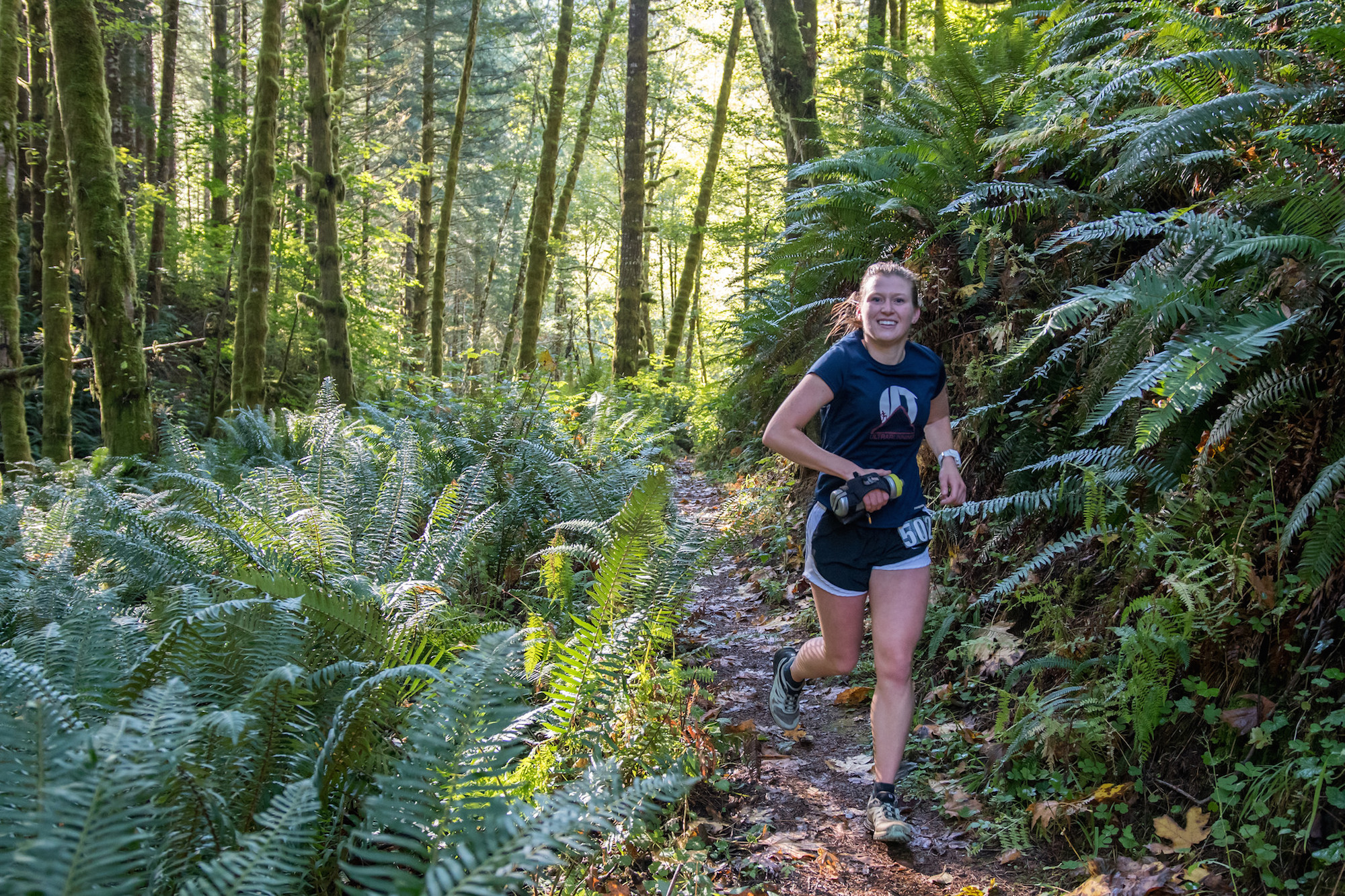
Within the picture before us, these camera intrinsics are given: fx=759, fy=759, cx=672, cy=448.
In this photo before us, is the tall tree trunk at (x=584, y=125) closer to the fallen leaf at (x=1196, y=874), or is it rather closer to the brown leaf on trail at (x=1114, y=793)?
the brown leaf on trail at (x=1114, y=793)

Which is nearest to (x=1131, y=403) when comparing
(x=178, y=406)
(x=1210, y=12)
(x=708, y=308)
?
(x=1210, y=12)

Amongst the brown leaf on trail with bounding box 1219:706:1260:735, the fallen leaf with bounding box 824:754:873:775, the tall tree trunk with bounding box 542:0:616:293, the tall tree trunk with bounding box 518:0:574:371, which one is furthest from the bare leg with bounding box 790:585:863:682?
the tall tree trunk with bounding box 542:0:616:293

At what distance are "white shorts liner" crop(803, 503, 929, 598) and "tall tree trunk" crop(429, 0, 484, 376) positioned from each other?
14.0m

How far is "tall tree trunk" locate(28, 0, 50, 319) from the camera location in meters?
10.8

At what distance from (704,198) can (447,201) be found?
5.86 metres

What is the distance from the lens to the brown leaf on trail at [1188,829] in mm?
2369

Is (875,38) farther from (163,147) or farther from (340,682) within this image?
(163,147)

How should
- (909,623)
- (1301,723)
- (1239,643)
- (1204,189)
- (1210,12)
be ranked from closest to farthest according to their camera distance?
1. (1301,723)
2. (1239,643)
3. (909,623)
4. (1204,189)
5. (1210,12)

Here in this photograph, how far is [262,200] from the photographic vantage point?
842 cm

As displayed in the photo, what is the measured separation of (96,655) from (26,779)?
→ 3.36 ft

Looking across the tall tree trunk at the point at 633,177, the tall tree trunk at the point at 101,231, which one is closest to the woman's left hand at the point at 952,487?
the tall tree trunk at the point at 101,231

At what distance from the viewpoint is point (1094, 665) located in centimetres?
301

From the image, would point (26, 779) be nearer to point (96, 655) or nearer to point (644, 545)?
point (96, 655)

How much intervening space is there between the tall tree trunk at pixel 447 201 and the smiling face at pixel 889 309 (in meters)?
13.8
